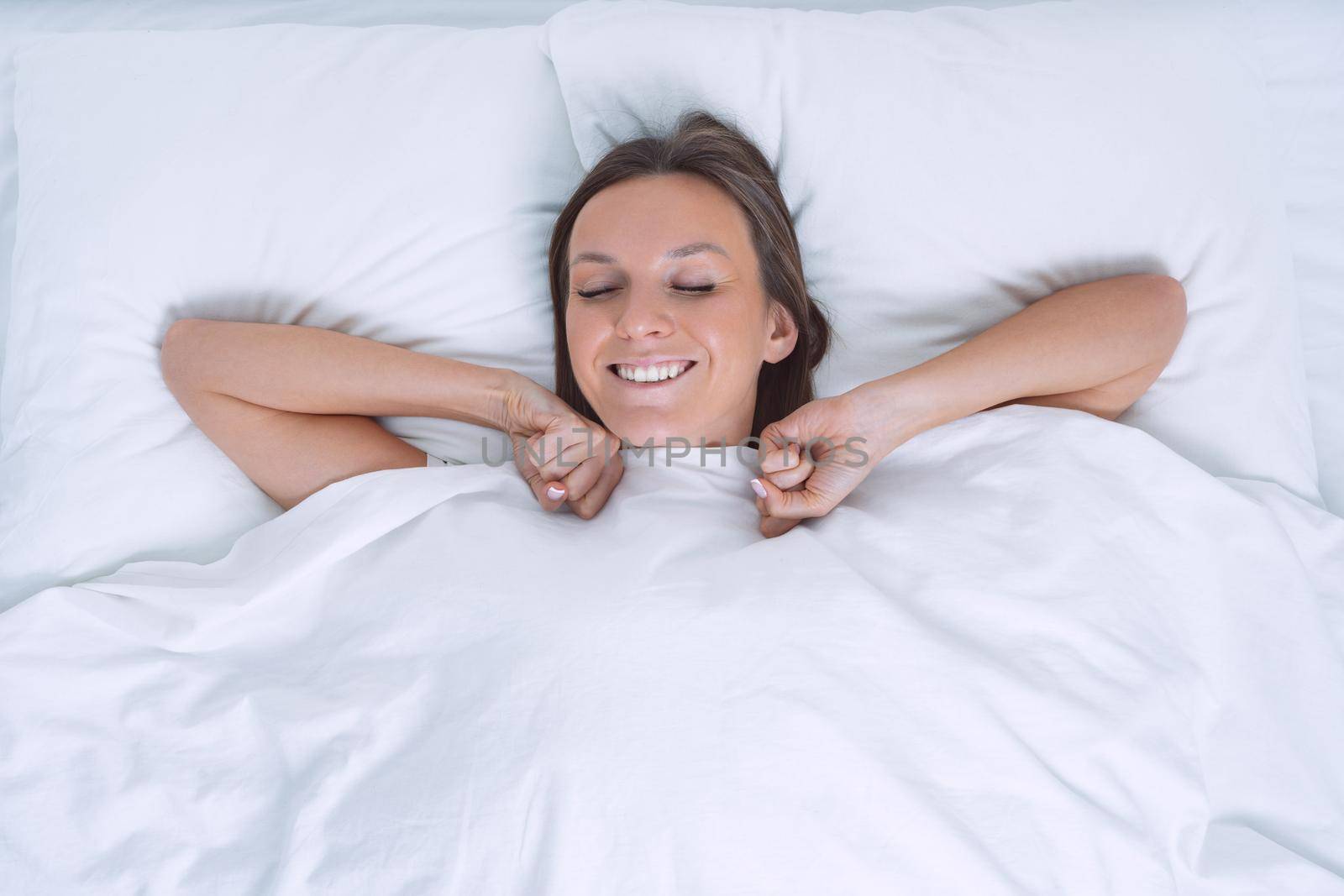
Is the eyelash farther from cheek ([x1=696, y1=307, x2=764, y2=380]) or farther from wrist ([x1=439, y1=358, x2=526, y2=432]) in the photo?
wrist ([x1=439, y1=358, x2=526, y2=432])

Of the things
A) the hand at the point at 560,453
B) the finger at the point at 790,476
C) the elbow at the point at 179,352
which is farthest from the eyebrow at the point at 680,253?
the elbow at the point at 179,352

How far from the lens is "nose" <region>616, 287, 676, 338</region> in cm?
131

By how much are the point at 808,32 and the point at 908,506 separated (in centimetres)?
86

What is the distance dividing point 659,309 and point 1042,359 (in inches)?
23.7

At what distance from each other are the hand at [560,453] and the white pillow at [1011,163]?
52 centimetres

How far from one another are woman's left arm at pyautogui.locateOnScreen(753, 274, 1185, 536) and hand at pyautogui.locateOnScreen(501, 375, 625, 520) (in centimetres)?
26

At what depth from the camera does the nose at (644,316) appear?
51.7 inches

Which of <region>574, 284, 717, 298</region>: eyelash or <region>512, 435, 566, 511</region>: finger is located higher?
<region>574, 284, 717, 298</region>: eyelash

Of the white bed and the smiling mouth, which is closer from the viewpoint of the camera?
the white bed

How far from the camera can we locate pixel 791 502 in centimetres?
137

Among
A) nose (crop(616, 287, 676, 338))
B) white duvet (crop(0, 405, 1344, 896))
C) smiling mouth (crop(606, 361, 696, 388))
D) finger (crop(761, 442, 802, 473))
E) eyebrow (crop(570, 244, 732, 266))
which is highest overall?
eyebrow (crop(570, 244, 732, 266))

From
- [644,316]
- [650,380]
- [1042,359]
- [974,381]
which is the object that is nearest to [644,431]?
[650,380]

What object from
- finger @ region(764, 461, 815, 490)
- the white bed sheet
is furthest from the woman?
the white bed sheet

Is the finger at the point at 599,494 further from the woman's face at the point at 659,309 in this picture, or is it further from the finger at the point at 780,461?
the finger at the point at 780,461
